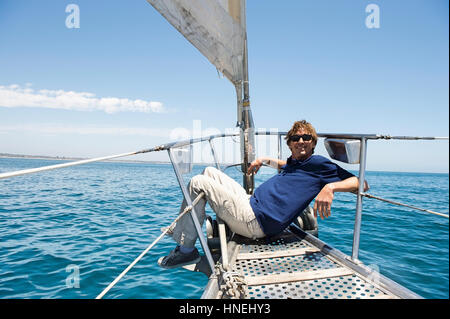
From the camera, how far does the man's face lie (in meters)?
2.45

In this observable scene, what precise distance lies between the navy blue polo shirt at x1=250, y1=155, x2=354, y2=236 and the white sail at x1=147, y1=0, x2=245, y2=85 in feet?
6.02

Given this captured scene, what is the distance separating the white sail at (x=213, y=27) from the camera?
2273 millimetres

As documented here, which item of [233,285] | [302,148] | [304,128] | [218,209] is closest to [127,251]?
[218,209]

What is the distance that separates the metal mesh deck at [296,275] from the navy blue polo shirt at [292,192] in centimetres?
26

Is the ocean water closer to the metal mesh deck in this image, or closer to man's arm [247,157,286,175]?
man's arm [247,157,286,175]

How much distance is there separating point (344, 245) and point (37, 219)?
9.48 m

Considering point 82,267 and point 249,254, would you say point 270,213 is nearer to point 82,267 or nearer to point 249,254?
point 249,254

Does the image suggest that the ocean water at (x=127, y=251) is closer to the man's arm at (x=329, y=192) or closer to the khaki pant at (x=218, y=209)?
the man's arm at (x=329, y=192)

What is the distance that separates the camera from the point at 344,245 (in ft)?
17.7

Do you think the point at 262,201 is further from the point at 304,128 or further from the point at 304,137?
the point at 304,128

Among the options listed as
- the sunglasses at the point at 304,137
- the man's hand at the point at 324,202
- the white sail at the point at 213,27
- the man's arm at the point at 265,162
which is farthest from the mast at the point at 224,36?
the man's hand at the point at 324,202
